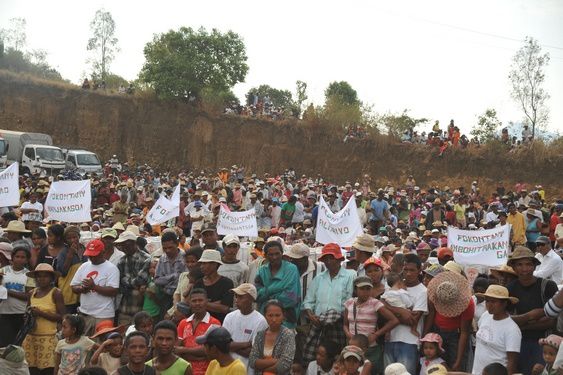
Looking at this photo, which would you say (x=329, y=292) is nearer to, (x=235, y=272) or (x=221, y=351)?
(x=235, y=272)

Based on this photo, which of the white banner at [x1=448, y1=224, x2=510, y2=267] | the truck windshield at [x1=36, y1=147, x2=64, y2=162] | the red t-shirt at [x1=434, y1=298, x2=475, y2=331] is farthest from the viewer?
the truck windshield at [x1=36, y1=147, x2=64, y2=162]

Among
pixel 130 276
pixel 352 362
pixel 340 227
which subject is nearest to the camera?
pixel 352 362

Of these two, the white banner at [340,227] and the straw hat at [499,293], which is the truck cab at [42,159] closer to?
the white banner at [340,227]

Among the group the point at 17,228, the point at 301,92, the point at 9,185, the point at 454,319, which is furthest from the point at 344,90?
the point at 454,319

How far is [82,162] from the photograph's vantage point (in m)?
35.1

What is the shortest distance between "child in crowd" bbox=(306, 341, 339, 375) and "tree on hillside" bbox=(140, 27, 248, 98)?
35.7 meters

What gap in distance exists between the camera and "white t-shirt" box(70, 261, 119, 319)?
907cm

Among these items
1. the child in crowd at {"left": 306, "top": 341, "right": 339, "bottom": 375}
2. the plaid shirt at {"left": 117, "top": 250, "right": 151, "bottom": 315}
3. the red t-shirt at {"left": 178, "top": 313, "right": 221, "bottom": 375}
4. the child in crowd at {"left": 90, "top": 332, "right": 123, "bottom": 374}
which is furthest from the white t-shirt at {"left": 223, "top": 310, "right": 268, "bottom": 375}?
the plaid shirt at {"left": 117, "top": 250, "right": 151, "bottom": 315}

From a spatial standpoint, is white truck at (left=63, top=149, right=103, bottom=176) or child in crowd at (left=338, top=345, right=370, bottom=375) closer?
child in crowd at (left=338, top=345, right=370, bottom=375)

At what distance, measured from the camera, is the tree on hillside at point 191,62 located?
4262cm

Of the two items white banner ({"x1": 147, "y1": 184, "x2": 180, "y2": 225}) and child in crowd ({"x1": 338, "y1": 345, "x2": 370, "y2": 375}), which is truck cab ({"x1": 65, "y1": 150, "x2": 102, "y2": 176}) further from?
child in crowd ({"x1": 338, "y1": 345, "x2": 370, "y2": 375})

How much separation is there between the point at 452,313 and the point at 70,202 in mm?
7536

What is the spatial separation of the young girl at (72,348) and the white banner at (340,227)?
453 cm

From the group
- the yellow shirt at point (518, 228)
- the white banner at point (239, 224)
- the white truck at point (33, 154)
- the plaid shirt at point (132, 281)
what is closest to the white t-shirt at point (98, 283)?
the plaid shirt at point (132, 281)
